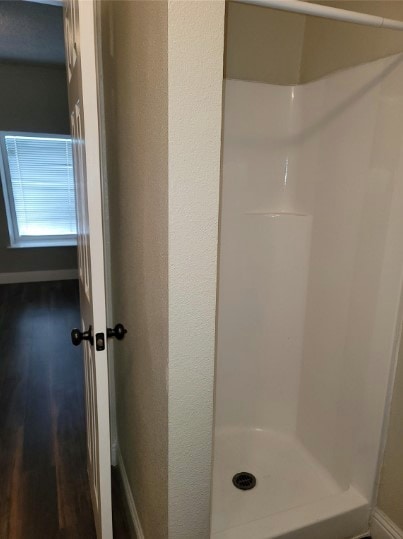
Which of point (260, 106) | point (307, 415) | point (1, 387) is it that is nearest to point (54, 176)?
point (1, 387)

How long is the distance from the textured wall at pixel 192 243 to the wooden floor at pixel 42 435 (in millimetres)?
787

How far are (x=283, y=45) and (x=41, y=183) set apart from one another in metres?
3.70

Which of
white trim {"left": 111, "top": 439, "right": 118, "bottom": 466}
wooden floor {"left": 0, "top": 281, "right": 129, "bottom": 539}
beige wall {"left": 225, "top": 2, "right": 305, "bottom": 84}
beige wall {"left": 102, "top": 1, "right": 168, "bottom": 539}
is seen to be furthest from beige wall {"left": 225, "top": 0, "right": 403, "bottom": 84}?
wooden floor {"left": 0, "top": 281, "right": 129, "bottom": 539}

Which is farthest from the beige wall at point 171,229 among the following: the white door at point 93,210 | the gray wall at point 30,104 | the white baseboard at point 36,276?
the white baseboard at point 36,276

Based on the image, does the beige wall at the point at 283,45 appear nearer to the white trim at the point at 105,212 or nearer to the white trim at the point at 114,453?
the white trim at the point at 105,212

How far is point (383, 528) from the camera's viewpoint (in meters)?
1.47

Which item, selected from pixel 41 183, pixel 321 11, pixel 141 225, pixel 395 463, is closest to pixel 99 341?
pixel 141 225

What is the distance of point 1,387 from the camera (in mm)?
2543

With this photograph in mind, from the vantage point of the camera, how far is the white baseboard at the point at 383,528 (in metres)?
1.43

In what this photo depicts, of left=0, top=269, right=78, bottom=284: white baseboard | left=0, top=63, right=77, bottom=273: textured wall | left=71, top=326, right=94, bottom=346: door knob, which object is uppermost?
left=0, top=63, right=77, bottom=273: textured wall

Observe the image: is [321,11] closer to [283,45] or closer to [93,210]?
[93,210]

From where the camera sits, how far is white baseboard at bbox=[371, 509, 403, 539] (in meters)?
1.43

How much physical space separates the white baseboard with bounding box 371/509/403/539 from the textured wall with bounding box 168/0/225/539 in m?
0.84

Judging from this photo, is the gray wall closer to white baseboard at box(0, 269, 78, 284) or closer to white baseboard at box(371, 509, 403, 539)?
white baseboard at box(0, 269, 78, 284)
